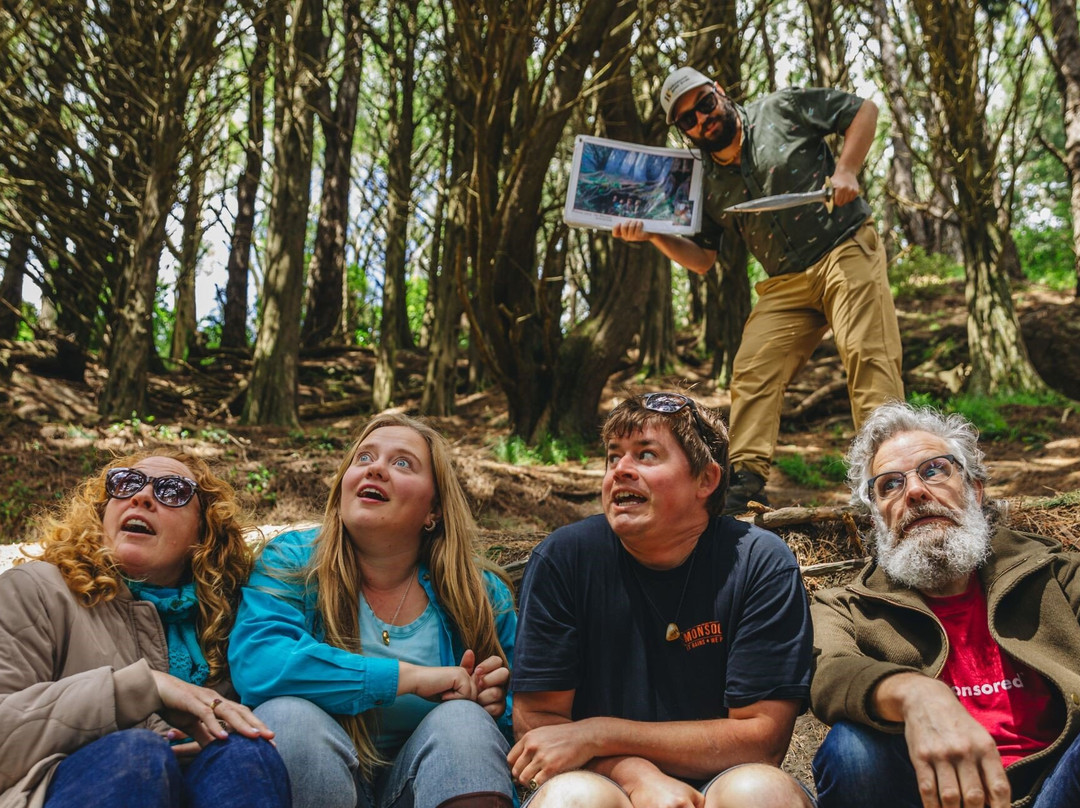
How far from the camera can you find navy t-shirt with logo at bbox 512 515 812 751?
2.27 m

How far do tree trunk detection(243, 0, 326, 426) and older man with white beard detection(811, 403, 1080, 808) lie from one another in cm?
803

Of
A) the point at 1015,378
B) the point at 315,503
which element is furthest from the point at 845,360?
the point at 1015,378

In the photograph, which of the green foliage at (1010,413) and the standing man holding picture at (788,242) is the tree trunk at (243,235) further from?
the green foliage at (1010,413)

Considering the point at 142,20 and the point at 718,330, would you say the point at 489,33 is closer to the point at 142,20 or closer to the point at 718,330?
the point at 142,20

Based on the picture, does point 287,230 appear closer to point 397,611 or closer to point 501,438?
point 501,438

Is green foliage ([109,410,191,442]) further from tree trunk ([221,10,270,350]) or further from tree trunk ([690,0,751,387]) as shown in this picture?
tree trunk ([690,0,751,387])

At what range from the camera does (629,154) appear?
196 inches

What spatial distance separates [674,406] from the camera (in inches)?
99.7

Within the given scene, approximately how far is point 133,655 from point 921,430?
244 cm

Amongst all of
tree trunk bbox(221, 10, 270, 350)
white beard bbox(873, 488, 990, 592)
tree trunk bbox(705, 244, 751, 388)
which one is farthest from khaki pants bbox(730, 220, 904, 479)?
tree trunk bbox(221, 10, 270, 350)

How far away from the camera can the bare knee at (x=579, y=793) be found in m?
1.98

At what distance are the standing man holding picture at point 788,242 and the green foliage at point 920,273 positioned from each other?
10.5 m

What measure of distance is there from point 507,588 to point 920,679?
140cm

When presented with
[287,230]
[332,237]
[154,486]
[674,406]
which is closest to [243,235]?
[332,237]
